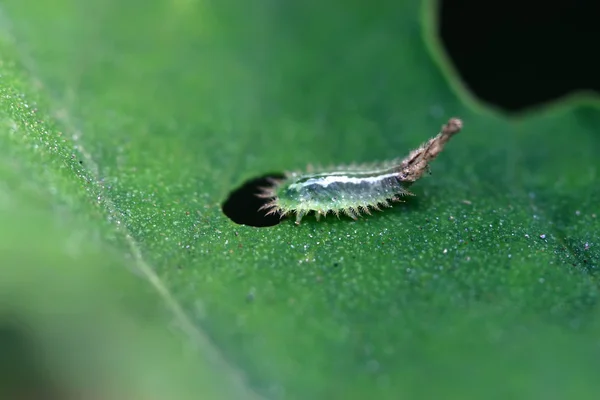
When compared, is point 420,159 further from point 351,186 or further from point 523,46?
point 523,46

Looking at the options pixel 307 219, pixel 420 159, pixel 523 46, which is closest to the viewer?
pixel 307 219

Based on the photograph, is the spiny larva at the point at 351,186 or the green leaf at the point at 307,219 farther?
the spiny larva at the point at 351,186

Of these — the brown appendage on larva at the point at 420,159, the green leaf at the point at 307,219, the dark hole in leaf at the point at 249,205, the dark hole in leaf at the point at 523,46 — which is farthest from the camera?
the dark hole in leaf at the point at 523,46

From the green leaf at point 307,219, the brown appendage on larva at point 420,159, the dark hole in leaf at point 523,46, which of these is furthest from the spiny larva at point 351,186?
the dark hole in leaf at point 523,46

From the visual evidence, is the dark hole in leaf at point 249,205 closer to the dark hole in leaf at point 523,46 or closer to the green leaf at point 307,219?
the green leaf at point 307,219

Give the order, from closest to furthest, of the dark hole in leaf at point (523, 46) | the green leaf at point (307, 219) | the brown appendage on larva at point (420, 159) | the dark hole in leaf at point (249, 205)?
the green leaf at point (307, 219), the dark hole in leaf at point (249, 205), the brown appendage on larva at point (420, 159), the dark hole in leaf at point (523, 46)

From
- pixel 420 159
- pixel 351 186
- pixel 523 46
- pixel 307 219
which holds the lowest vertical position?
pixel 307 219

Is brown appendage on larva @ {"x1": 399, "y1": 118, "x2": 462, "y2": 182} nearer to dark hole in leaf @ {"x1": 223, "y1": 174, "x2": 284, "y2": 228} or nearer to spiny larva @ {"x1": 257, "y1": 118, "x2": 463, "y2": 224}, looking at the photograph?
spiny larva @ {"x1": 257, "y1": 118, "x2": 463, "y2": 224}

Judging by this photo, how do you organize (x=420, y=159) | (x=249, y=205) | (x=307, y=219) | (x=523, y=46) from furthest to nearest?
(x=523, y=46) < (x=420, y=159) < (x=249, y=205) < (x=307, y=219)

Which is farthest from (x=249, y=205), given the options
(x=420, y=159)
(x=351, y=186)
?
(x=420, y=159)
